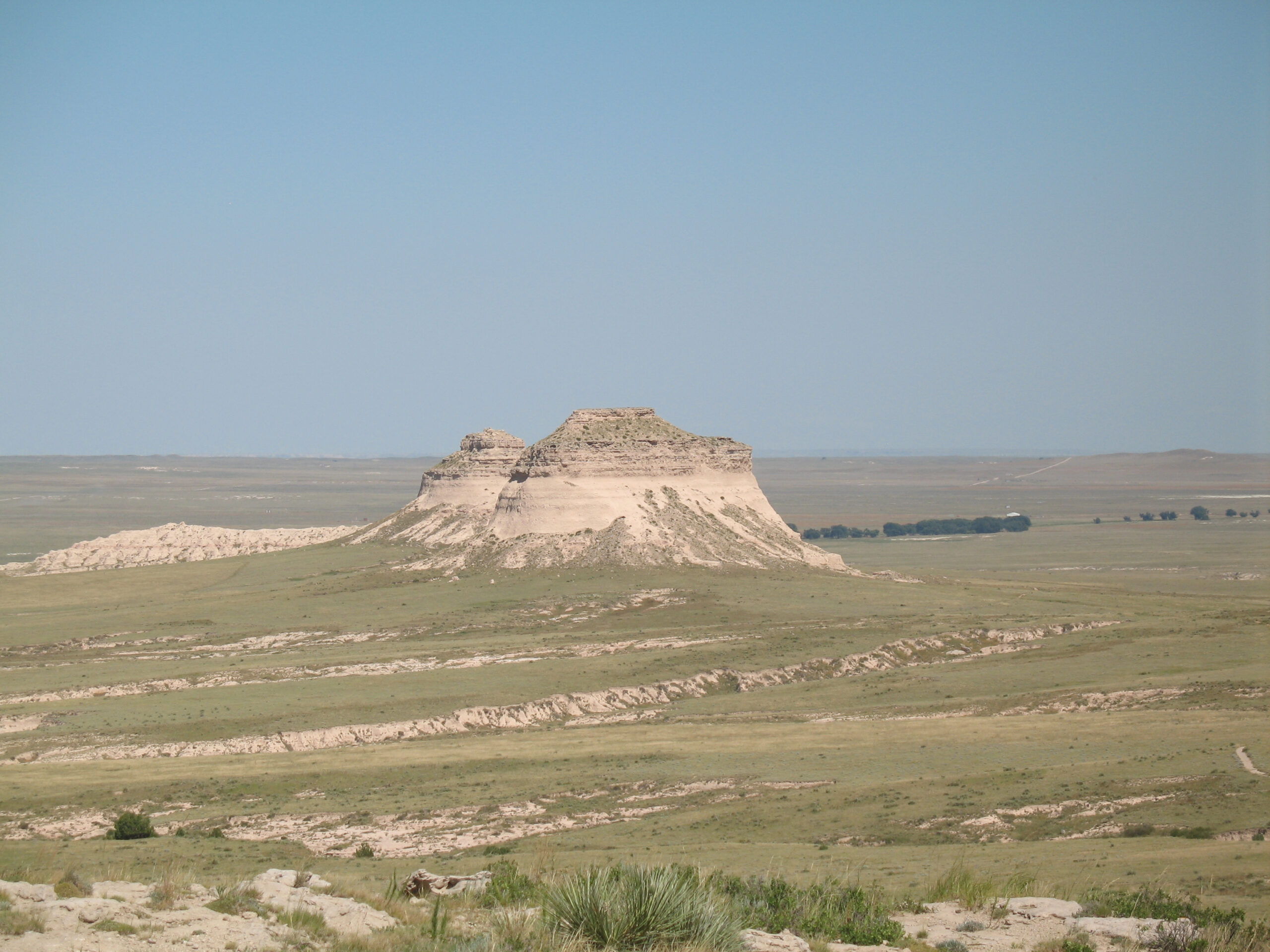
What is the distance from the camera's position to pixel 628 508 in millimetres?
74062

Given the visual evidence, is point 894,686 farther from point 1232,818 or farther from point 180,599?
point 180,599

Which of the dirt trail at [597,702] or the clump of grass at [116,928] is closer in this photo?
the clump of grass at [116,928]

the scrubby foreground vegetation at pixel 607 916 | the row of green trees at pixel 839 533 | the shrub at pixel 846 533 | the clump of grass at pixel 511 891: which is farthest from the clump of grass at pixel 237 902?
the shrub at pixel 846 533

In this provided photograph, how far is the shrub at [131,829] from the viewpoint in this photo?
23.0m

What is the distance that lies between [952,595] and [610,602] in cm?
1832

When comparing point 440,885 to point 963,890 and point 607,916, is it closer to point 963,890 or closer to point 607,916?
point 607,916

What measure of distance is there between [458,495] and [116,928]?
267ft

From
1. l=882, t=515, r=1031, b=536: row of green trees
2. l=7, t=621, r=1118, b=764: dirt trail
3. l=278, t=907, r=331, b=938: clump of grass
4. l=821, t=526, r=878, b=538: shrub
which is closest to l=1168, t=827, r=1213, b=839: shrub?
l=278, t=907, r=331, b=938: clump of grass

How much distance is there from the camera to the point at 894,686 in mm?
42938

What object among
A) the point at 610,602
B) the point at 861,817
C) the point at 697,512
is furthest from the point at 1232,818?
the point at 697,512

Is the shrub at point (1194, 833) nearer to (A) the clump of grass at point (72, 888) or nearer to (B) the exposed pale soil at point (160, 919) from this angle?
(B) the exposed pale soil at point (160, 919)

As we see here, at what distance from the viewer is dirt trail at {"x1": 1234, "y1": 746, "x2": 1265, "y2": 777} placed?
25688mm

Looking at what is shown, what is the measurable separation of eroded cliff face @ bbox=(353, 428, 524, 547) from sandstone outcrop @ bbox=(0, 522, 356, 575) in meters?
7.47

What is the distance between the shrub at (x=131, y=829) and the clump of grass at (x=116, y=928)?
1217cm
